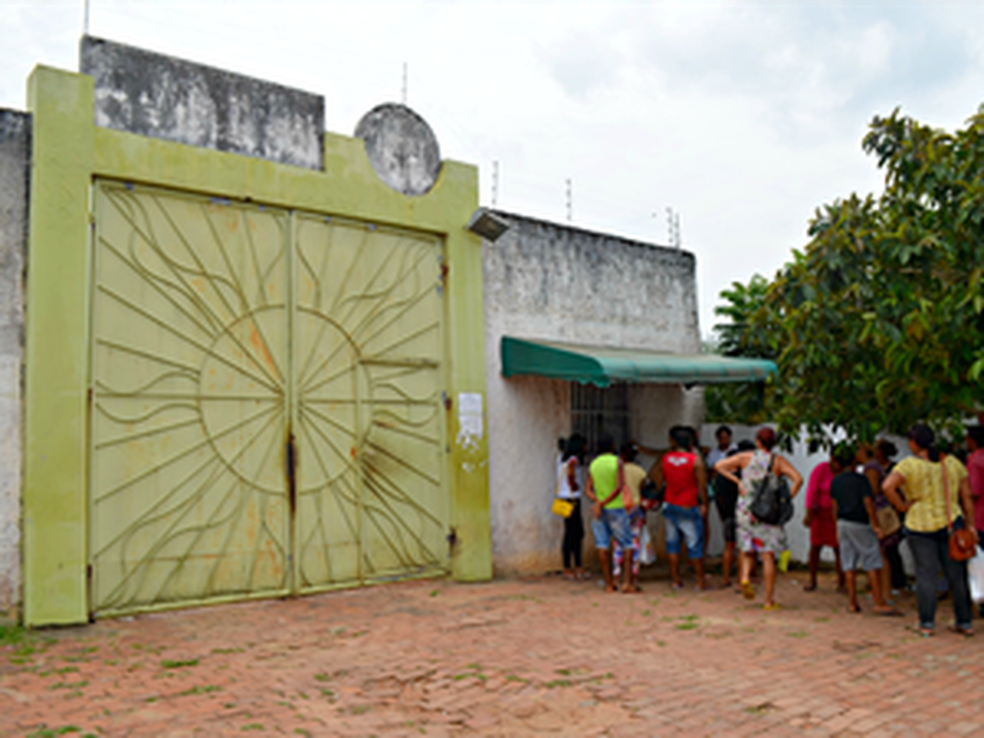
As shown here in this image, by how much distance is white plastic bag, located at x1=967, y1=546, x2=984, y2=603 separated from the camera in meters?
6.64

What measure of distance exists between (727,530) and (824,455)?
204 cm

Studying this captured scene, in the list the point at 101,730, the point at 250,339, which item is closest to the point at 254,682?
the point at 101,730

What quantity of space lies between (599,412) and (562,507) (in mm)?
1865

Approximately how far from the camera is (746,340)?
893 centimetres

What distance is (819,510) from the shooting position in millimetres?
8953

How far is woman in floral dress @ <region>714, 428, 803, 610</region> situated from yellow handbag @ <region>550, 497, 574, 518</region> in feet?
6.57

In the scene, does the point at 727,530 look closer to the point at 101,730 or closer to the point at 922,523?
the point at 922,523

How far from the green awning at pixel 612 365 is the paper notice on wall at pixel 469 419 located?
1.95ft

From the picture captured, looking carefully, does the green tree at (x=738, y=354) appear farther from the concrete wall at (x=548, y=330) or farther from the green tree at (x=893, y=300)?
the green tree at (x=893, y=300)

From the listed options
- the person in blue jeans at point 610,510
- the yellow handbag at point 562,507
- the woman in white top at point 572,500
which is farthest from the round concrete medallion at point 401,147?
the yellow handbag at point 562,507

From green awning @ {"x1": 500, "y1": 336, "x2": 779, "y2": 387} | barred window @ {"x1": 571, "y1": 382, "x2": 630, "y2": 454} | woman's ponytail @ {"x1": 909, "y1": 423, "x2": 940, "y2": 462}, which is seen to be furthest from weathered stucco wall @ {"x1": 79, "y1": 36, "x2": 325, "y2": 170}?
woman's ponytail @ {"x1": 909, "y1": 423, "x2": 940, "y2": 462}

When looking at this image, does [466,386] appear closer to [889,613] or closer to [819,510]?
[819,510]

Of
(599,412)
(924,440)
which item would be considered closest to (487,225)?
(599,412)

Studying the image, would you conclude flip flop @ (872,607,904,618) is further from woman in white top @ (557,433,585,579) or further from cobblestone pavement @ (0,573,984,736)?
woman in white top @ (557,433,585,579)
